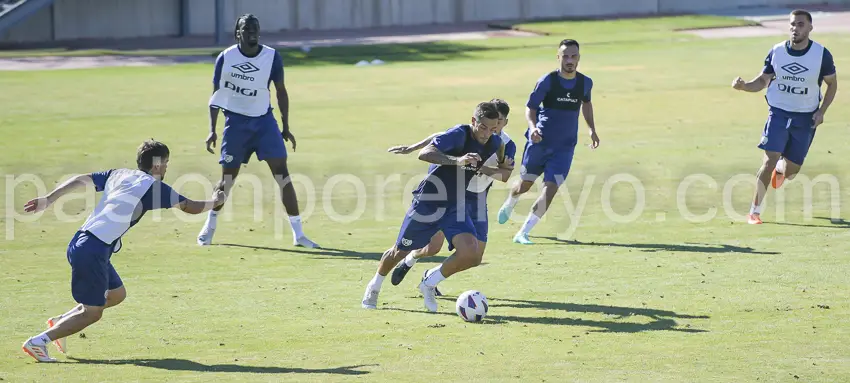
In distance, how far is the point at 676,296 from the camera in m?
11.5

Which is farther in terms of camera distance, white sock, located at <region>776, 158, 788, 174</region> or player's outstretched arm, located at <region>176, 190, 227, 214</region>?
white sock, located at <region>776, 158, 788, 174</region>

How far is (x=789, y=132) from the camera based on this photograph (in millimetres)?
15266

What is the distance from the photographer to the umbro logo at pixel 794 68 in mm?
14992

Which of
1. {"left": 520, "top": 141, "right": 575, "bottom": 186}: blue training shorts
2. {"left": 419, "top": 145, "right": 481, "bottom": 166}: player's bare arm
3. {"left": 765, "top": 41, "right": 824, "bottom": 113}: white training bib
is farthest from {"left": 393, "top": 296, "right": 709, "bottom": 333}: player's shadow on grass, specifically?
{"left": 765, "top": 41, "right": 824, "bottom": 113}: white training bib

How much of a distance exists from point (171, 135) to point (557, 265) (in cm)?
1059

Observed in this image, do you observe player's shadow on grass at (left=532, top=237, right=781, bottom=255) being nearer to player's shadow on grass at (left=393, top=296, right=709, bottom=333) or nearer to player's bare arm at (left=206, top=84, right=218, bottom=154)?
player's shadow on grass at (left=393, top=296, right=709, bottom=333)

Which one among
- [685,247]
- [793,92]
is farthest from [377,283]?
[793,92]

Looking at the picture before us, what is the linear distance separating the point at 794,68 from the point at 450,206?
6110 millimetres

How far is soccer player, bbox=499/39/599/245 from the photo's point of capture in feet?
46.7

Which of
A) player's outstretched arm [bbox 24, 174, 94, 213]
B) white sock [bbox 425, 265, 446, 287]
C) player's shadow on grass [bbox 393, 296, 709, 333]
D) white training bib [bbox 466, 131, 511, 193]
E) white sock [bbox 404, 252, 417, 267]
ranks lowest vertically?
player's shadow on grass [bbox 393, 296, 709, 333]

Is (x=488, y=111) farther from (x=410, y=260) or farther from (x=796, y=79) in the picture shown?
(x=796, y=79)

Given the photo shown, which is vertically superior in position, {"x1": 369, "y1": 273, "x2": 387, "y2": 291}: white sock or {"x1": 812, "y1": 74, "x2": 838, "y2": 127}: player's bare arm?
{"x1": 812, "y1": 74, "x2": 838, "y2": 127}: player's bare arm

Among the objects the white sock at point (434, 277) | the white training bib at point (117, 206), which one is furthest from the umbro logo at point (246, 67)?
the white training bib at point (117, 206)

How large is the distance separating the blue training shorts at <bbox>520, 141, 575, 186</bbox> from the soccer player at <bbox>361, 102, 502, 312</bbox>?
3606 mm
